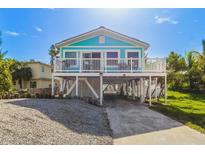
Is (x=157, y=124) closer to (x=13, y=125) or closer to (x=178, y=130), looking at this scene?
A: (x=178, y=130)

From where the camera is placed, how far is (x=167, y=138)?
786cm

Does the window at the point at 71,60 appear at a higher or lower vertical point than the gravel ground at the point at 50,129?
higher

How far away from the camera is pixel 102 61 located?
682 inches

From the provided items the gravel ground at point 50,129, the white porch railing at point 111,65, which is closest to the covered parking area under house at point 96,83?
Answer: the white porch railing at point 111,65

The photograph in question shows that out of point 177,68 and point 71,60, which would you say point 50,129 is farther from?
point 177,68

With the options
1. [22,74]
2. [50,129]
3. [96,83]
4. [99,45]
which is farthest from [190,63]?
[50,129]

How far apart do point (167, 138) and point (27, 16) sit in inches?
437

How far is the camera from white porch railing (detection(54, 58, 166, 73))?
55.8 ft

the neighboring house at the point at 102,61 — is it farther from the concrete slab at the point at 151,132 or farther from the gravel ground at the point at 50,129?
the gravel ground at the point at 50,129

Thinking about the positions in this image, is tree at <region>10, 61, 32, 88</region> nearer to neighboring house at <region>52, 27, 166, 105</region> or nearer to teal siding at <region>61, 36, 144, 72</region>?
neighboring house at <region>52, 27, 166, 105</region>

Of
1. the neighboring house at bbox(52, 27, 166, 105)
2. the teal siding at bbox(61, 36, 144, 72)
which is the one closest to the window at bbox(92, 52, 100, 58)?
the neighboring house at bbox(52, 27, 166, 105)

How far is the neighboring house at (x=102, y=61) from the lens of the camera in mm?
17094

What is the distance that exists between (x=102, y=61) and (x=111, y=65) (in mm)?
921

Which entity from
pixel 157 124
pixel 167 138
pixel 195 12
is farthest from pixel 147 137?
pixel 195 12
